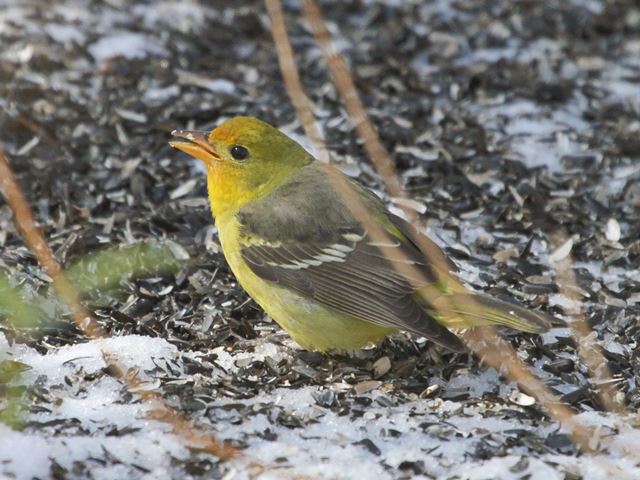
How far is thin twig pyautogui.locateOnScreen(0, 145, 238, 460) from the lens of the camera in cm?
452

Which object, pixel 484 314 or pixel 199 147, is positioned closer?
pixel 484 314

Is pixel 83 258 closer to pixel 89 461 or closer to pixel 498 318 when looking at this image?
pixel 89 461

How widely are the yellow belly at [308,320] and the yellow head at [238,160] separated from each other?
0.50 metres

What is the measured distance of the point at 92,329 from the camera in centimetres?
561

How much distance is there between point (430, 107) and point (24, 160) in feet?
10.1

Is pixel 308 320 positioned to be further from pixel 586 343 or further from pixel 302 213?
pixel 586 343

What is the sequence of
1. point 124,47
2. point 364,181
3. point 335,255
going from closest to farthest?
point 335,255, point 364,181, point 124,47

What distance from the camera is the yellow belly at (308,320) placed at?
17.9 feet

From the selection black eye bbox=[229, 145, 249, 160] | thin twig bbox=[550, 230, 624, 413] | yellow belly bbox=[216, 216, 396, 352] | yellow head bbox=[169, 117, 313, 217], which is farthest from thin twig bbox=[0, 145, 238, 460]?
thin twig bbox=[550, 230, 624, 413]

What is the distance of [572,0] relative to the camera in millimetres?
9898

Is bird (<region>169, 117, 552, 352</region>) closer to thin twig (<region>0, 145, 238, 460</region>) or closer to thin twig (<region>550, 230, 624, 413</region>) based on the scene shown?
thin twig (<region>550, 230, 624, 413</region>)

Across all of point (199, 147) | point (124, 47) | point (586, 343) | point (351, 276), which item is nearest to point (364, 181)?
point (199, 147)

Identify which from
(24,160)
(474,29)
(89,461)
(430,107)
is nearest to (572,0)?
(474,29)

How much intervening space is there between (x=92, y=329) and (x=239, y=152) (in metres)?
1.27
